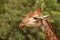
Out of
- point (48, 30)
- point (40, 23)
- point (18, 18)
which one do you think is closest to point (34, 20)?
point (40, 23)

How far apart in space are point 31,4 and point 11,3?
50 centimetres

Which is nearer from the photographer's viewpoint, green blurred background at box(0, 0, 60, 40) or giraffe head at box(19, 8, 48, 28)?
giraffe head at box(19, 8, 48, 28)

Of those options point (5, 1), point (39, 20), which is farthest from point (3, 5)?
point (39, 20)

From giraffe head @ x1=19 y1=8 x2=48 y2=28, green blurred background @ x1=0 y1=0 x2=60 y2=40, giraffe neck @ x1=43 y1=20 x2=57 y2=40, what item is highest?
giraffe head @ x1=19 y1=8 x2=48 y2=28

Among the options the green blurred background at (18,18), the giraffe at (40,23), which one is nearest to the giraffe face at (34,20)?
the giraffe at (40,23)

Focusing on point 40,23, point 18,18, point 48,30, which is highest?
point 40,23

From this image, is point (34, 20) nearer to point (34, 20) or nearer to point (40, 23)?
point (34, 20)

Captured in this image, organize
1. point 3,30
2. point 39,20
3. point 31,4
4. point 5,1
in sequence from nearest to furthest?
1. point 39,20
2. point 3,30
3. point 31,4
4. point 5,1

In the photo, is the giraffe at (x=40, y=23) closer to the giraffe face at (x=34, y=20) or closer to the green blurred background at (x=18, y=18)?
the giraffe face at (x=34, y=20)

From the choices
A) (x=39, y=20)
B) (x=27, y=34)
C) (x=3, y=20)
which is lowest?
(x=27, y=34)

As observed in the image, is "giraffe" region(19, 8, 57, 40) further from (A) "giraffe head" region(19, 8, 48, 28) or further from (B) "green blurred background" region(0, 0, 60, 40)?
(B) "green blurred background" region(0, 0, 60, 40)

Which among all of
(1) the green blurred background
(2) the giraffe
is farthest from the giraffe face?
(1) the green blurred background

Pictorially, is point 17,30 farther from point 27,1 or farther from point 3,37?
point 27,1

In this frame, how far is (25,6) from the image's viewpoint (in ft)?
20.3
